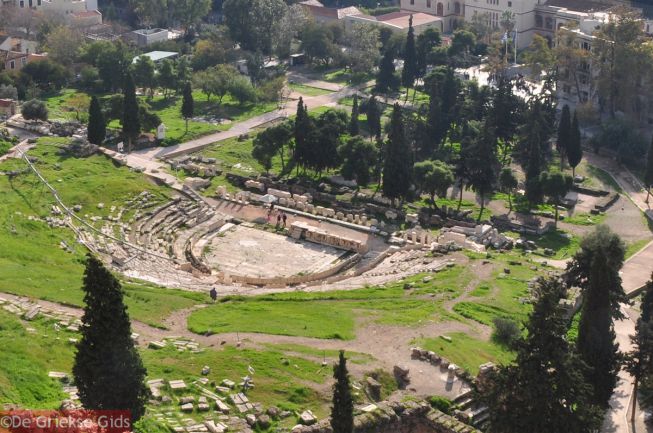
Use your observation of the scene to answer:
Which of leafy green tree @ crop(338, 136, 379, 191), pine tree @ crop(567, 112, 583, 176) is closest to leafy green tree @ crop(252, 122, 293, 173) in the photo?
leafy green tree @ crop(338, 136, 379, 191)

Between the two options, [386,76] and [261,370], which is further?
[386,76]

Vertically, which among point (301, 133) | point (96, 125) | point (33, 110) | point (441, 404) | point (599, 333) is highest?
point (33, 110)

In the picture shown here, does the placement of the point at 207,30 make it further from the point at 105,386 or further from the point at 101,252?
the point at 105,386

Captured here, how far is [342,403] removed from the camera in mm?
44031

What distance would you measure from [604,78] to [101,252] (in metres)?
62.8

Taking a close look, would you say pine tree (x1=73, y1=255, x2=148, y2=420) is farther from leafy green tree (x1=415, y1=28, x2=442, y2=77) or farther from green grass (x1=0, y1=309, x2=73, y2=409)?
leafy green tree (x1=415, y1=28, x2=442, y2=77)

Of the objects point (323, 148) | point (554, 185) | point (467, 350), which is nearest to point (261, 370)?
point (467, 350)

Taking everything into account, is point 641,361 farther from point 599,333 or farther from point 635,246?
point 635,246

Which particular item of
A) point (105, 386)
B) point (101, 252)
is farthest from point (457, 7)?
point (105, 386)

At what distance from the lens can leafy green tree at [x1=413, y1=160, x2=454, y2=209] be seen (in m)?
86.9

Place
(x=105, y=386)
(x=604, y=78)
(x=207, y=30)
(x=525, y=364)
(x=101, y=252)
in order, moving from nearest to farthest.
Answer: (x=105, y=386), (x=525, y=364), (x=101, y=252), (x=604, y=78), (x=207, y=30)

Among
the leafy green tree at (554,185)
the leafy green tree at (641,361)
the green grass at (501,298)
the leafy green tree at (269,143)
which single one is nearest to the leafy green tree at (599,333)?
the leafy green tree at (641,361)

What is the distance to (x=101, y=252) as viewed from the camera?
7144 centimetres

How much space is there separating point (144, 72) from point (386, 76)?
25705 millimetres
